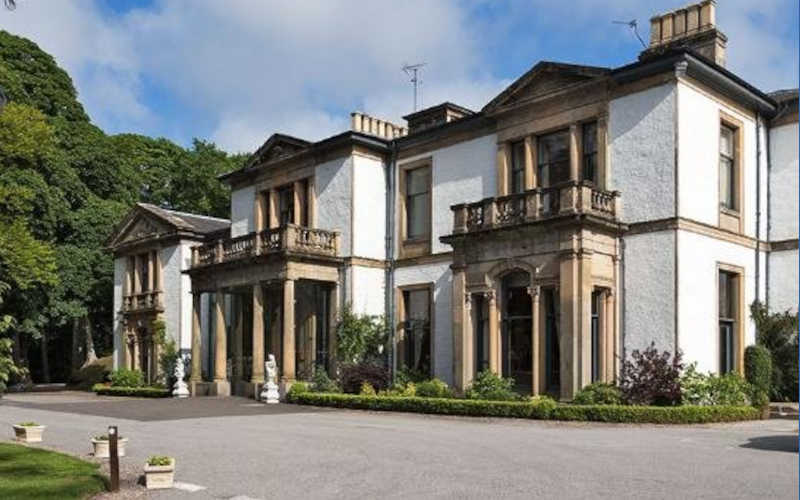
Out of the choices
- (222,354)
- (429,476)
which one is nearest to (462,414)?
(429,476)

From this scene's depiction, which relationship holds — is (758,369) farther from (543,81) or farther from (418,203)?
(418,203)

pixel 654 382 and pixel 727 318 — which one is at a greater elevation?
pixel 727 318

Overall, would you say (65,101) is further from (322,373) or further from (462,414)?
(462,414)

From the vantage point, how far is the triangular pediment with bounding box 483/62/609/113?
24172 millimetres

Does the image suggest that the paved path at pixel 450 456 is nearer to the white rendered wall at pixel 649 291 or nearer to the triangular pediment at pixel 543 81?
the white rendered wall at pixel 649 291

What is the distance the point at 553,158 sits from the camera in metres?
25.4

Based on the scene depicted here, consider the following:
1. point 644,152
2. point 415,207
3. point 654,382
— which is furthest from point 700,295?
point 415,207

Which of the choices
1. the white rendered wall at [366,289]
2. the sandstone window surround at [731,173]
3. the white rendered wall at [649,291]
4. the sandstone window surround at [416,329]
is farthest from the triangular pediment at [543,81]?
the white rendered wall at [366,289]

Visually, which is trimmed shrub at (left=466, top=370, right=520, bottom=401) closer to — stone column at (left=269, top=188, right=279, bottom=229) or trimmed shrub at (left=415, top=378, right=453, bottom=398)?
trimmed shrub at (left=415, top=378, right=453, bottom=398)

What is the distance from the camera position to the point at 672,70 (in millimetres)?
22047

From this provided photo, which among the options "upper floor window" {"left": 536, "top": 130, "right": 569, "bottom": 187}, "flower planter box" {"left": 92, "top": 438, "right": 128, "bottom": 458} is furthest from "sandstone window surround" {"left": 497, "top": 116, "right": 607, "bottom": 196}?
"flower planter box" {"left": 92, "top": 438, "right": 128, "bottom": 458}

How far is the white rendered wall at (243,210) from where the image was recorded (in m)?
35.2

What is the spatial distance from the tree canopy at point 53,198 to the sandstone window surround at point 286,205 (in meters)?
10.2

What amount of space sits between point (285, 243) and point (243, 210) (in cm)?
686
